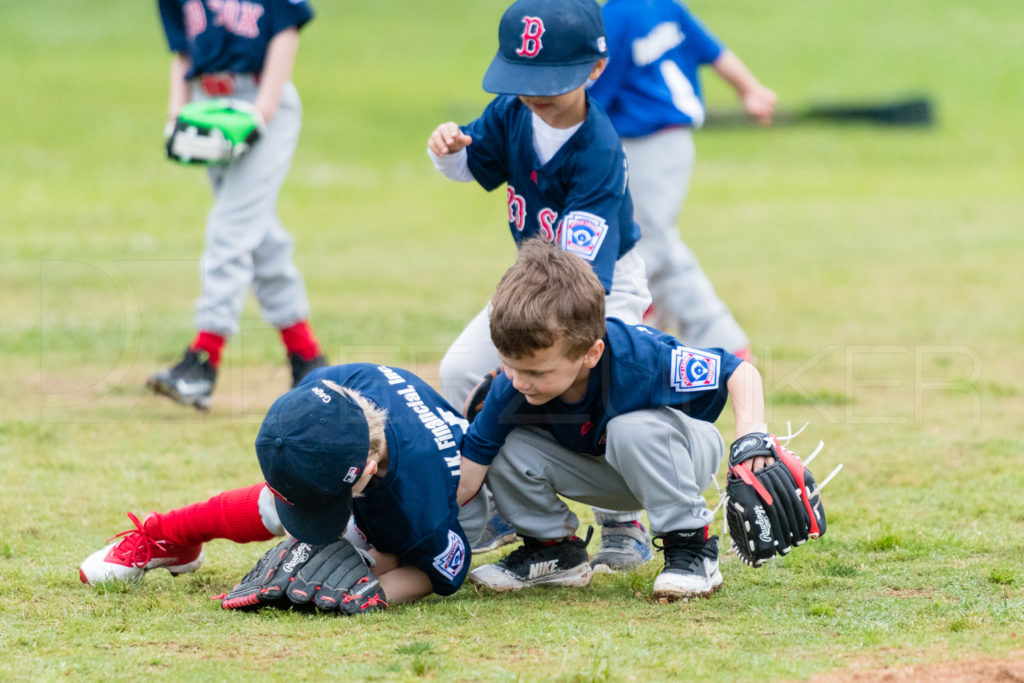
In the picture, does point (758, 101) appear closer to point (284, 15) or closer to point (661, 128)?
point (661, 128)

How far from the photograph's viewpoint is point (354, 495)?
338 cm

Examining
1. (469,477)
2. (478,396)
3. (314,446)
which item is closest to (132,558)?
(314,446)

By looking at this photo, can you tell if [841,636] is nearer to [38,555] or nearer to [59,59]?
[38,555]

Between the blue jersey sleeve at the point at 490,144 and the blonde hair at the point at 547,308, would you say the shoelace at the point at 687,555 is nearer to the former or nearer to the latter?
the blonde hair at the point at 547,308

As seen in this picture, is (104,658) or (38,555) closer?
(104,658)

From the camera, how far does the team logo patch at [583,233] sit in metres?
3.87

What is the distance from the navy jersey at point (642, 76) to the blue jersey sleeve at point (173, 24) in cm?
207

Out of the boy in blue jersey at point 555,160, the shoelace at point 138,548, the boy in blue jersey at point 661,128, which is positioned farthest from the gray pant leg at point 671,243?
the shoelace at point 138,548

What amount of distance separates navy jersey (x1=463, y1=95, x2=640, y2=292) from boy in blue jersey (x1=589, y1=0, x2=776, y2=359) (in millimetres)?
1547

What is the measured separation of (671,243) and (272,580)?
3.10m

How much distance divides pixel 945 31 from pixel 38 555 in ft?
106

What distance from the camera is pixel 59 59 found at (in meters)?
27.4

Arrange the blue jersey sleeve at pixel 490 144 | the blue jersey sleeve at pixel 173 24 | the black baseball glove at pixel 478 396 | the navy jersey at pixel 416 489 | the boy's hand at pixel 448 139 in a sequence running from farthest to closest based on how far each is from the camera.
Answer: the blue jersey sleeve at pixel 173 24
the blue jersey sleeve at pixel 490 144
the boy's hand at pixel 448 139
the black baseball glove at pixel 478 396
the navy jersey at pixel 416 489

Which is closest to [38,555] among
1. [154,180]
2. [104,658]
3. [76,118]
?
[104,658]
